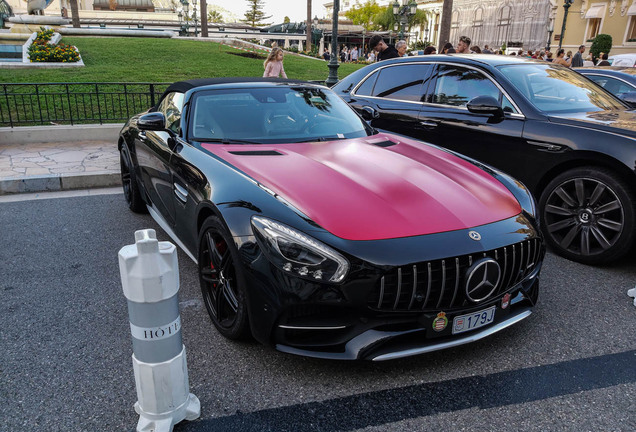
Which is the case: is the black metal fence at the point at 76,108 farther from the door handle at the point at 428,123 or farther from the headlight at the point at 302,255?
the headlight at the point at 302,255

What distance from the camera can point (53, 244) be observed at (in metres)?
4.65

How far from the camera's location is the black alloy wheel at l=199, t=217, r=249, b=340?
2768mm

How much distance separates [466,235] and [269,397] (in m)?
1.29

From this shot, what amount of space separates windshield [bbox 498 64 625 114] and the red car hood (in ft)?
5.43

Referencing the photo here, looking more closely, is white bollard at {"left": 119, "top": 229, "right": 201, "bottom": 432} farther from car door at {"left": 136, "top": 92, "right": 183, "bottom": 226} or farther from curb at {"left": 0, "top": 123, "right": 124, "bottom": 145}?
curb at {"left": 0, "top": 123, "right": 124, "bottom": 145}

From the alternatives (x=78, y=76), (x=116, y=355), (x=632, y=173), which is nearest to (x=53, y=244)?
(x=116, y=355)

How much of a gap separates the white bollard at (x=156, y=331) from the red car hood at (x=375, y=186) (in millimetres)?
838

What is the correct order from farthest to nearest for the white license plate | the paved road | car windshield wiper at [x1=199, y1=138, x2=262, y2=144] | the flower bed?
the flower bed → car windshield wiper at [x1=199, y1=138, x2=262, y2=144] → the white license plate → the paved road

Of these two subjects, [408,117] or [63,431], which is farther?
[408,117]

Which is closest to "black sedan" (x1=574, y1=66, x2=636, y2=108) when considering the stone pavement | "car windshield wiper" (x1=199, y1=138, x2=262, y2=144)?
"car windshield wiper" (x1=199, y1=138, x2=262, y2=144)

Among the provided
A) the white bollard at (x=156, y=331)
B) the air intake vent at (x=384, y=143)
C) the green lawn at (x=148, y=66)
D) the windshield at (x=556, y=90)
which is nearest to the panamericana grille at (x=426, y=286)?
the white bollard at (x=156, y=331)

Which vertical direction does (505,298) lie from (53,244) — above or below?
above

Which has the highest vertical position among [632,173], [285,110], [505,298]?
[285,110]

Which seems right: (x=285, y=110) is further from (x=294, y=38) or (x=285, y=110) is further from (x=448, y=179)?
(x=294, y=38)
